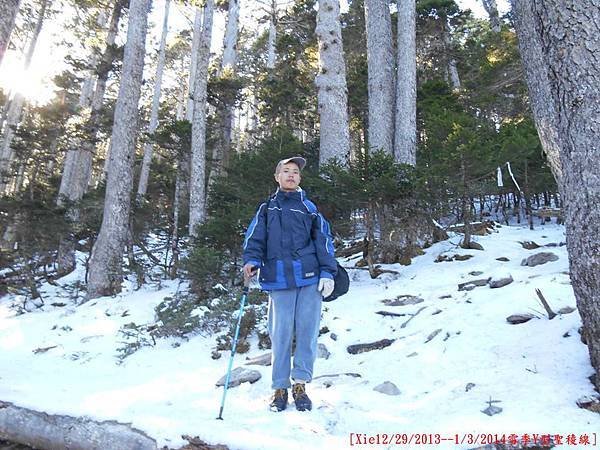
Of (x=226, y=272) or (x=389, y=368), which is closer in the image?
(x=389, y=368)

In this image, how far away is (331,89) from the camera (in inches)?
390

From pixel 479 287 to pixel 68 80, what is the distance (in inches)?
641

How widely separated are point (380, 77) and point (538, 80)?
6919 millimetres

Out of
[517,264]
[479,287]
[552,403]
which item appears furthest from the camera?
[517,264]

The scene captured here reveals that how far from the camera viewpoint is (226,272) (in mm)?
7773

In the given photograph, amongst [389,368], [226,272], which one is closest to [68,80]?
[226,272]

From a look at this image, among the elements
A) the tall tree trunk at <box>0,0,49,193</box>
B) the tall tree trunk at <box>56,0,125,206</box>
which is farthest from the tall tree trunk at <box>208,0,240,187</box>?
the tall tree trunk at <box>0,0,49,193</box>

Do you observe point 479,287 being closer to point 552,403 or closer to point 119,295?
point 552,403

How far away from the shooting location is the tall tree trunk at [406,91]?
9.22 metres

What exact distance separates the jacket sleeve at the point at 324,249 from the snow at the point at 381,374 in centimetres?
108

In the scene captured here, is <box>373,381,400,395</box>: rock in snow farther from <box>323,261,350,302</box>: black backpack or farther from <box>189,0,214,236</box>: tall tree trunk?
A: <box>189,0,214,236</box>: tall tree trunk

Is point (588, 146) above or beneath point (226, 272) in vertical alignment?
above

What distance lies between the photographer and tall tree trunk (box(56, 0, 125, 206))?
14.5m

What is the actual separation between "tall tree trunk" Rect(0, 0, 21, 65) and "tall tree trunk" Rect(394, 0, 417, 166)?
6993 millimetres
